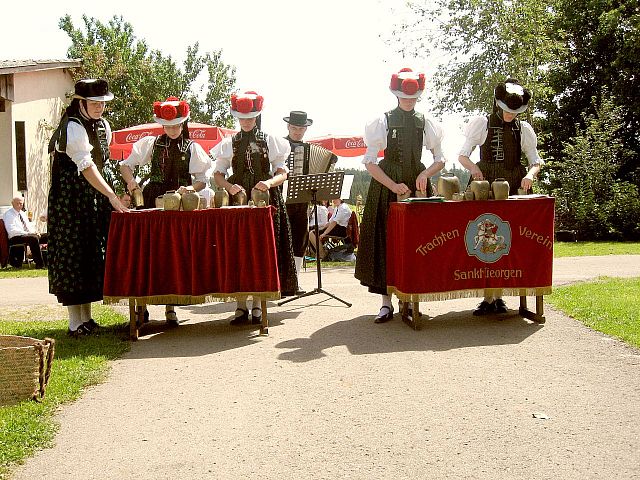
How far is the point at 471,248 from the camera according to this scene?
744 cm

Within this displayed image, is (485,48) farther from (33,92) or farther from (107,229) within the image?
(107,229)

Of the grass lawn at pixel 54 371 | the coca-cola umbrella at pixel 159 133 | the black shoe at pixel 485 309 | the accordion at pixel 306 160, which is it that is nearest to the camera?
the grass lawn at pixel 54 371

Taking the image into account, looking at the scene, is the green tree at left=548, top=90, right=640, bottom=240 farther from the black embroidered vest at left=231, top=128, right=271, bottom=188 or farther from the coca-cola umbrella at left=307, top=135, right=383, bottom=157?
the black embroidered vest at left=231, top=128, right=271, bottom=188

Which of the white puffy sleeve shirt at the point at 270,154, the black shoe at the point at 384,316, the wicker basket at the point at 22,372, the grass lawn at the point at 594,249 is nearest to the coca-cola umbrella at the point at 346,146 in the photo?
the grass lawn at the point at 594,249

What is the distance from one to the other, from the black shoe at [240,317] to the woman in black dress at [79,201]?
1328 millimetres

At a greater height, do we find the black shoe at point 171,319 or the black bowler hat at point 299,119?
the black bowler hat at point 299,119

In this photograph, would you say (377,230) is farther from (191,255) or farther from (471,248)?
(191,255)

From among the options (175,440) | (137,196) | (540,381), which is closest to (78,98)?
(137,196)

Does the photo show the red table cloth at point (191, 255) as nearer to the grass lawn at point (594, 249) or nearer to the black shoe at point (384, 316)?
the black shoe at point (384, 316)

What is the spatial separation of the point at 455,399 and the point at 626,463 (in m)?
1.35

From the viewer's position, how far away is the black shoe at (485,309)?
26.8ft

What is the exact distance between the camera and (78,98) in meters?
7.40

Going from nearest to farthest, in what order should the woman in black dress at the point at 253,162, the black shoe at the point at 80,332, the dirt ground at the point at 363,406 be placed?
the dirt ground at the point at 363,406 < the black shoe at the point at 80,332 < the woman in black dress at the point at 253,162

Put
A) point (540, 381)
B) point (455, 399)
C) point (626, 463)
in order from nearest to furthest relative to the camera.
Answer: point (626, 463) < point (455, 399) < point (540, 381)
